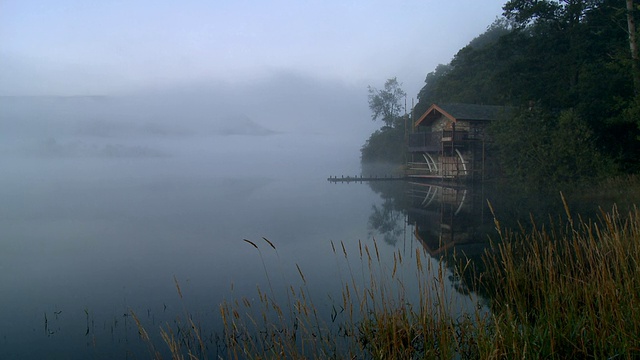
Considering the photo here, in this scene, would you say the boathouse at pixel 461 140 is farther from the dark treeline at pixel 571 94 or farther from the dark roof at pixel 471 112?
the dark treeline at pixel 571 94

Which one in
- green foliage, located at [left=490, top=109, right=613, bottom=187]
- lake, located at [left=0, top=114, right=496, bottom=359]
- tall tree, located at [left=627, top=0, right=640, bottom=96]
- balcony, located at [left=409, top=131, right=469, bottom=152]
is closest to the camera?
lake, located at [left=0, top=114, right=496, bottom=359]

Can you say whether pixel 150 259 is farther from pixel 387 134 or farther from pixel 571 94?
pixel 387 134

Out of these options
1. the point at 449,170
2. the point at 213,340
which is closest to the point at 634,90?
the point at 449,170

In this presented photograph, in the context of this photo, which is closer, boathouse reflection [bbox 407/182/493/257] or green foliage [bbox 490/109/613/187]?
boathouse reflection [bbox 407/182/493/257]

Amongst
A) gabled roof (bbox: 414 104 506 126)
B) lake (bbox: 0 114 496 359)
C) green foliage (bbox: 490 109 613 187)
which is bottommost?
lake (bbox: 0 114 496 359)

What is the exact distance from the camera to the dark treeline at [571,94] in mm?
20922

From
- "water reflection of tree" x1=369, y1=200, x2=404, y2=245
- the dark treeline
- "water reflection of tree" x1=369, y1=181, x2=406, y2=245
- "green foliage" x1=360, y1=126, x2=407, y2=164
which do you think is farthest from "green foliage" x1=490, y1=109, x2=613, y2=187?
"green foliage" x1=360, y1=126, x2=407, y2=164

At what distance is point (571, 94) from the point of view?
23.4 m

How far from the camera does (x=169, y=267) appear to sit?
12852mm

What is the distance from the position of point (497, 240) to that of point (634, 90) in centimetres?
1133

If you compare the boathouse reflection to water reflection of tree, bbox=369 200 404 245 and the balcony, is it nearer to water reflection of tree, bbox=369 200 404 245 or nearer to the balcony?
water reflection of tree, bbox=369 200 404 245

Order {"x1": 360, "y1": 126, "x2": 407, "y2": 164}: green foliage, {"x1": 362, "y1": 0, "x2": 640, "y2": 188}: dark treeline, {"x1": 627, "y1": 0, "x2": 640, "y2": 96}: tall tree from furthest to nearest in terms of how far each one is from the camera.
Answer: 1. {"x1": 360, "y1": 126, "x2": 407, "y2": 164}: green foliage
2. {"x1": 362, "y1": 0, "x2": 640, "y2": 188}: dark treeline
3. {"x1": 627, "y1": 0, "x2": 640, "y2": 96}: tall tree

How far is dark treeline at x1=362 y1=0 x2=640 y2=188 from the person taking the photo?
2092 centimetres

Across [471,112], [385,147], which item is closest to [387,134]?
[385,147]
